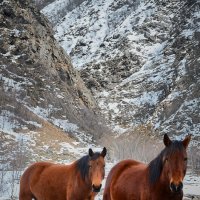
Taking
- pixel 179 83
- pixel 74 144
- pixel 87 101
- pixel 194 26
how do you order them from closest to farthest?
pixel 74 144 < pixel 87 101 < pixel 179 83 < pixel 194 26

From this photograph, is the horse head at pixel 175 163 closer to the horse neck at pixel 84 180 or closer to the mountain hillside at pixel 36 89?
the horse neck at pixel 84 180

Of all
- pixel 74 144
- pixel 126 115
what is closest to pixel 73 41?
pixel 126 115

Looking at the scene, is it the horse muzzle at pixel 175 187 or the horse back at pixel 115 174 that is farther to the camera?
the horse back at pixel 115 174

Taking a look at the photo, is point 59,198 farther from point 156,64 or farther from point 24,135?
point 156,64

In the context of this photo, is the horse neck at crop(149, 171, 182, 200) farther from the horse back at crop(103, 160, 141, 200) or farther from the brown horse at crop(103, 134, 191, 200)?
the horse back at crop(103, 160, 141, 200)

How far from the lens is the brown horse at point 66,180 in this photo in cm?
758

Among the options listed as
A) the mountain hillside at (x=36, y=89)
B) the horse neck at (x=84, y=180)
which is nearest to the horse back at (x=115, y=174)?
the horse neck at (x=84, y=180)

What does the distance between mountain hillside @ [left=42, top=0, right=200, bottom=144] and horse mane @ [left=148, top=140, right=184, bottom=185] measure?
4291 cm

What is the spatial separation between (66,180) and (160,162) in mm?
2967

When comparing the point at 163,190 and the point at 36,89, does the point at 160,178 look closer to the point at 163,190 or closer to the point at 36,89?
the point at 163,190

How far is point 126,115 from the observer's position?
216 feet

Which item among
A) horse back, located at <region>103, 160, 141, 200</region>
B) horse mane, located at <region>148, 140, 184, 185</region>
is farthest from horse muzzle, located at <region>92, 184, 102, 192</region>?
horse mane, located at <region>148, 140, 184, 185</region>

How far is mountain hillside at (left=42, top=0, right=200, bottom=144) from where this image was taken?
58250mm

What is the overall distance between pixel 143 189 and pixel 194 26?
2803 inches
